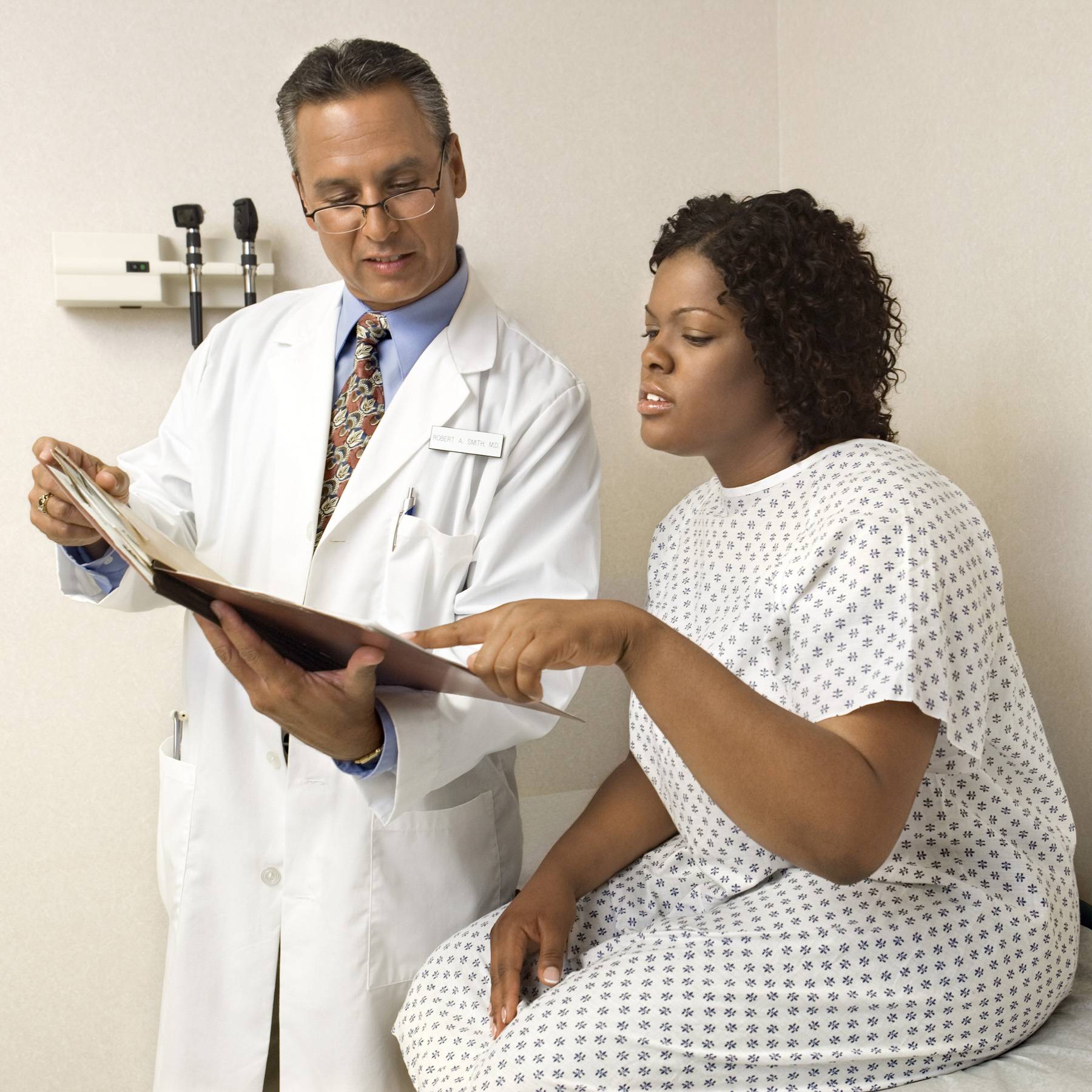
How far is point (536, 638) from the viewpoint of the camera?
875 millimetres

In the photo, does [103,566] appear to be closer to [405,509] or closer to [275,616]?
[405,509]

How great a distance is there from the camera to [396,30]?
2049mm

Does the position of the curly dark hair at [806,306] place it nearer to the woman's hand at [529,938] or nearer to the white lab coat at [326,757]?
the white lab coat at [326,757]

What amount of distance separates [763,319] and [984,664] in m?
0.50

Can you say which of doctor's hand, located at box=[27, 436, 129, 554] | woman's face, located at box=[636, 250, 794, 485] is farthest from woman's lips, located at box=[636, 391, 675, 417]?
doctor's hand, located at box=[27, 436, 129, 554]

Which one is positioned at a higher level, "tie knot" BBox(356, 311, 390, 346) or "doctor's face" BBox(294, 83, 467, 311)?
"doctor's face" BBox(294, 83, 467, 311)

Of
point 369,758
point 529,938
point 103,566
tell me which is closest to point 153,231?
point 103,566

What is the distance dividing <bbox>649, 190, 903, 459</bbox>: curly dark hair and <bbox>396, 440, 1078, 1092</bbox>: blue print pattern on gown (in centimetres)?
8

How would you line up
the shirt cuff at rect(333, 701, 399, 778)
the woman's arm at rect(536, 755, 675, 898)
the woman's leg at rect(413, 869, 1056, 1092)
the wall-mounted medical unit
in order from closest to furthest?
the woman's leg at rect(413, 869, 1056, 1092) → the shirt cuff at rect(333, 701, 399, 778) → the woman's arm at rect(536, 755, 675, 898) → the wall-mounted medical unit

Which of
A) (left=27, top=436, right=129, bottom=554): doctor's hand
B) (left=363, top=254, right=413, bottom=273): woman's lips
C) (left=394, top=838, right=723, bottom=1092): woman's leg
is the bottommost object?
(left=394, top=838, right=723, bottom=1092): woman's leg

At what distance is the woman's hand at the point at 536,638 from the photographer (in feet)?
2.84

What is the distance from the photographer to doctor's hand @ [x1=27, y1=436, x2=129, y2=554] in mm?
1257

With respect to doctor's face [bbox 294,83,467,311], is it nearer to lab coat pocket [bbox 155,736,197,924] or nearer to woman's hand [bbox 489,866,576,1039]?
lab coat pocket [bbox 155,736,197,924]

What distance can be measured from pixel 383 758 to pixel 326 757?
188 millimetres
